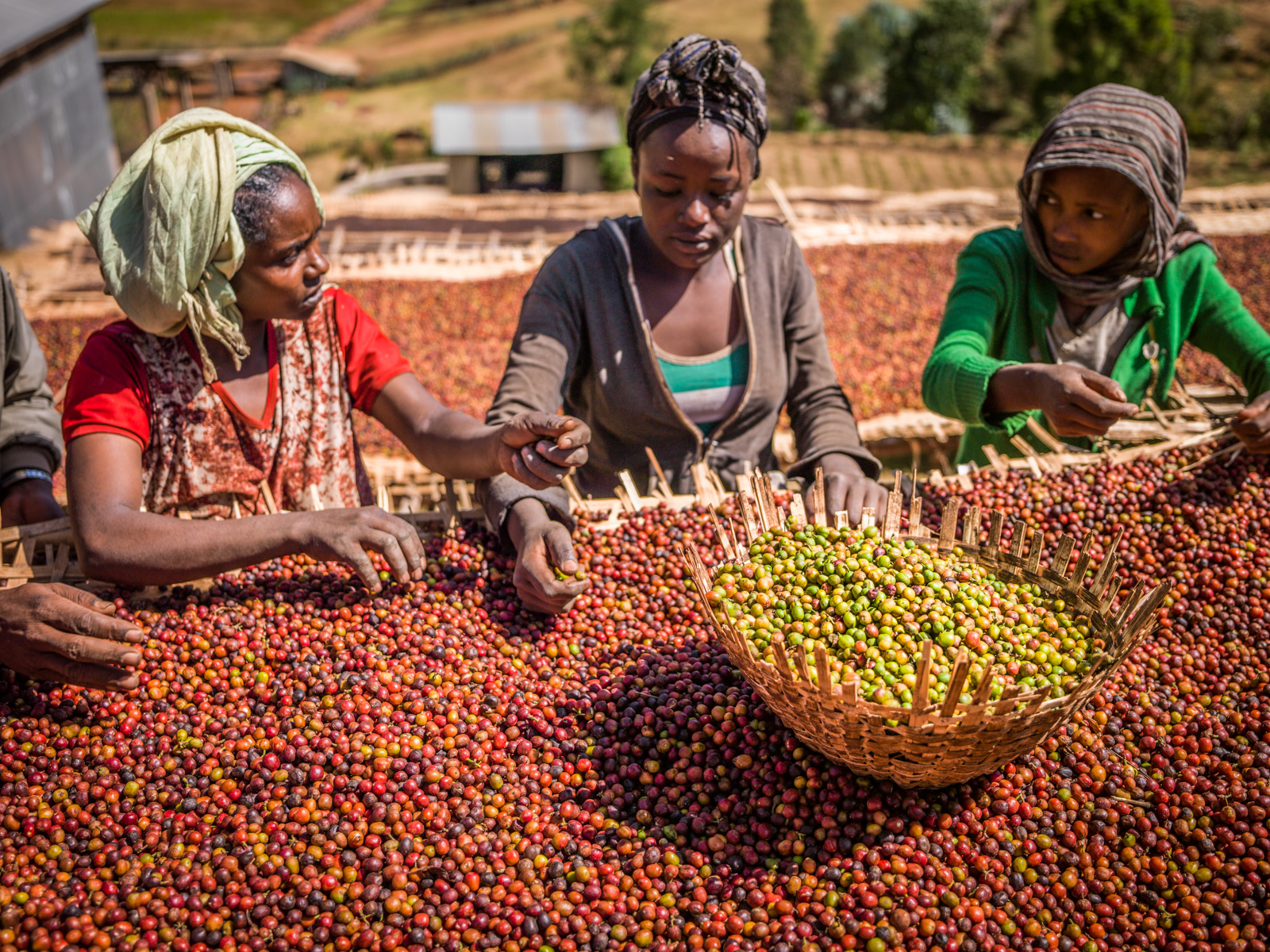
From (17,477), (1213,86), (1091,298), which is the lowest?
(1213,86)

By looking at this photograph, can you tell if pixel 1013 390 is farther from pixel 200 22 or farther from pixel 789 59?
pixel 200 22

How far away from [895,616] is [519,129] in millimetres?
21964

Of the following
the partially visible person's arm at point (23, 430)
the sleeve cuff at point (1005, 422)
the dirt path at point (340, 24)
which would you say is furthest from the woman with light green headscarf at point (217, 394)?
the dirt path at point (340, 24)

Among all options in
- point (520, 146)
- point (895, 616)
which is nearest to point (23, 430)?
point (895, 616)

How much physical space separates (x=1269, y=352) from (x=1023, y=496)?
1.17 meters

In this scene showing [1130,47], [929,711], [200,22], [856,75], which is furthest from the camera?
[200,22]

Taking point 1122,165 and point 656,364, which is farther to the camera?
point 656,364

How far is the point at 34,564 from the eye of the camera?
8.58 ft

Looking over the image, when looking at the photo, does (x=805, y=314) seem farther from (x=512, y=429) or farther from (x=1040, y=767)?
(x=1040, y=767)

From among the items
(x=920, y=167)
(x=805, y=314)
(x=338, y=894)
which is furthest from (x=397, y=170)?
→ (x=338, y=894)

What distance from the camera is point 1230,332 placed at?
3219 millimetres

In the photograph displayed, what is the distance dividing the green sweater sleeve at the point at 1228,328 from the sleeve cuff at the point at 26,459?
433cm

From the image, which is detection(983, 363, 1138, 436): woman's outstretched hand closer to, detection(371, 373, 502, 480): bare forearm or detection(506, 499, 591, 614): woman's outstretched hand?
detection(506, 499, 591, 614): woman's outstretched hand

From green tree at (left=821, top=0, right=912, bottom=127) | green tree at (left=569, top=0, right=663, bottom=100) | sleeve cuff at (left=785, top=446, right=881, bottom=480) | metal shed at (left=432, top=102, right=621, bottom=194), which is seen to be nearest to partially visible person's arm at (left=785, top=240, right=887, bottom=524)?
sleeve cuff at (left=785, top=446, right=881, bottom=480)
